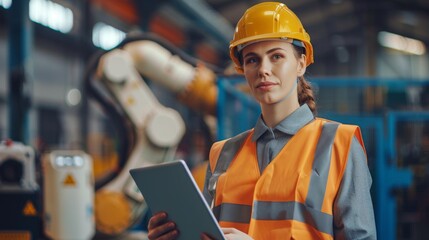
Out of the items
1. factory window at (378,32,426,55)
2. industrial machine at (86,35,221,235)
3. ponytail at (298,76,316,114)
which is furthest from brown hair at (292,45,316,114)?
factory window at (378,32,426,55)

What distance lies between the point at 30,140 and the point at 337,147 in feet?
17.7

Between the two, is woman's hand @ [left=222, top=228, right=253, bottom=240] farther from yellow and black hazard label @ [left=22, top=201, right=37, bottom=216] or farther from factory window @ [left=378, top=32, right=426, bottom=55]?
factory window @ [left=378, top=32, right=426, bottom=55]

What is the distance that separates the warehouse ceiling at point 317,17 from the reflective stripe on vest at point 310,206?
28.6 ft

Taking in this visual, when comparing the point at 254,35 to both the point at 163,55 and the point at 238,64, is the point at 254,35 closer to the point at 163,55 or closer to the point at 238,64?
the point at 238,64

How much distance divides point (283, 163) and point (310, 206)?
152 millimetres

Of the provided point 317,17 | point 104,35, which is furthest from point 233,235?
point 317,17

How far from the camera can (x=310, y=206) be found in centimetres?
160

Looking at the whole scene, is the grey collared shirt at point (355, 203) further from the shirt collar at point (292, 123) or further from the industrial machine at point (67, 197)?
the industrial machine at point (67, 197)

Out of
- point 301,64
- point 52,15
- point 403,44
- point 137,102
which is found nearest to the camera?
point 301,64

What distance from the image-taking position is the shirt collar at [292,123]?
69.5 inches

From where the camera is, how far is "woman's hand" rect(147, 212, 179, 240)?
65.0 inches

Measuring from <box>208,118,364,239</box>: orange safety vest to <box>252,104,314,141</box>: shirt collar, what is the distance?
2cm

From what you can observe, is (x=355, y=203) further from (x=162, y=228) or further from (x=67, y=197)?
(x=67, y=197)

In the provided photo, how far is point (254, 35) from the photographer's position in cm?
176
